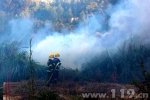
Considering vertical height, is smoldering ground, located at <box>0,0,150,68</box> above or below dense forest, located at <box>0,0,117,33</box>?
below

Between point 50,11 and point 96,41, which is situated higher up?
point 50,11

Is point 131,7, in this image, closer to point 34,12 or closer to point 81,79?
point 81,79

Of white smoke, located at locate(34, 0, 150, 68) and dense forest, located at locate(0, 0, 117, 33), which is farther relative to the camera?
dense forest, located at locate(0, 0, 117, 33)

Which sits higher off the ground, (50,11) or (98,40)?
(50,11)

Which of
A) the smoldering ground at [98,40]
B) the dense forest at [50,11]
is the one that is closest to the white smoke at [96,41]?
the smoldering ground at [98,40]

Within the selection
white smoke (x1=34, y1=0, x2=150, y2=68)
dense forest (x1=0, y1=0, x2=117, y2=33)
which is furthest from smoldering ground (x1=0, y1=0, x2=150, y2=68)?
dense forest (x1=0, y1=0, x2=117, y2=33)

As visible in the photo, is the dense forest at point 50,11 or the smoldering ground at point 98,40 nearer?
the smoldering ground at point 98,40

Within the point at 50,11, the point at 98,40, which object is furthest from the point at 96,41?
the point at 50,11

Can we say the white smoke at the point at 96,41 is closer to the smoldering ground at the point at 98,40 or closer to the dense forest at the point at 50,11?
the smoldering ground at the point at 98,40

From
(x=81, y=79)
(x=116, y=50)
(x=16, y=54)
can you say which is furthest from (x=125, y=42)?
(x=16, y=54)

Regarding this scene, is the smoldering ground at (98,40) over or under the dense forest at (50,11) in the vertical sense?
under

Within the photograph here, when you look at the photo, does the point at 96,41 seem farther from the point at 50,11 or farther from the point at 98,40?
the point at 50,11

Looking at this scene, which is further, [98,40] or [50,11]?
[50,11]

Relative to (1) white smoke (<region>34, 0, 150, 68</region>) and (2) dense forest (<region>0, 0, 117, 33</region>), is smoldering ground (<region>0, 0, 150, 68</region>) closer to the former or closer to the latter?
(1) white smoke (<region>34, 0, 150, 68</region>)
